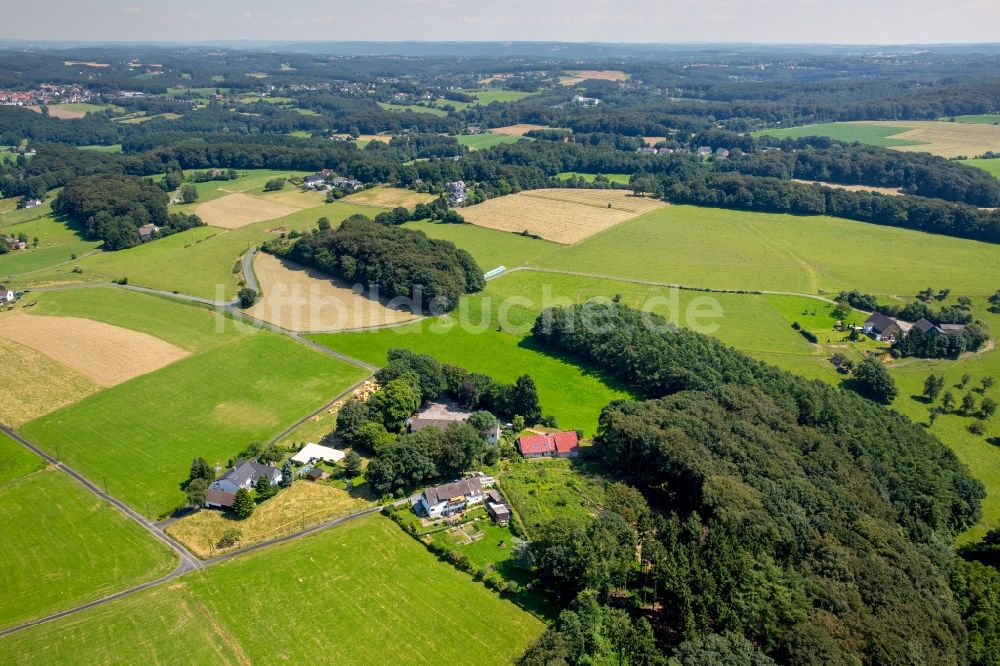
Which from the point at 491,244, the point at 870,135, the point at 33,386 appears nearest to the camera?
the point at 33,386

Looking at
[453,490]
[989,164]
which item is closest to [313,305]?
[453,490]

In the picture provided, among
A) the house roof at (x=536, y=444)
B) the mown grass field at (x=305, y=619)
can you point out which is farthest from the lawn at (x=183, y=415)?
the house roof at (x=536, y=444)

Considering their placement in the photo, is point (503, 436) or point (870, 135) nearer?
point (503, 436)

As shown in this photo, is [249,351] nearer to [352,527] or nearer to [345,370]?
[345,370]

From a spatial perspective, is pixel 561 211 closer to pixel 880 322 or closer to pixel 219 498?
pixel 880 322

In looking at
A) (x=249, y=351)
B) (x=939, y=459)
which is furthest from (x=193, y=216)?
(x=939, y=459)

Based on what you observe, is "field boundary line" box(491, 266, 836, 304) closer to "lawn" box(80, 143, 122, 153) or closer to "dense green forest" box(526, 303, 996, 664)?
"dense green forest" box(526, 303, 996, 664)

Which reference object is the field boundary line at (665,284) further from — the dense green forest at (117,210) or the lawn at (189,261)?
the dense green forest at (117,210)

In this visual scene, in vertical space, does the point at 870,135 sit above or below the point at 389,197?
above
